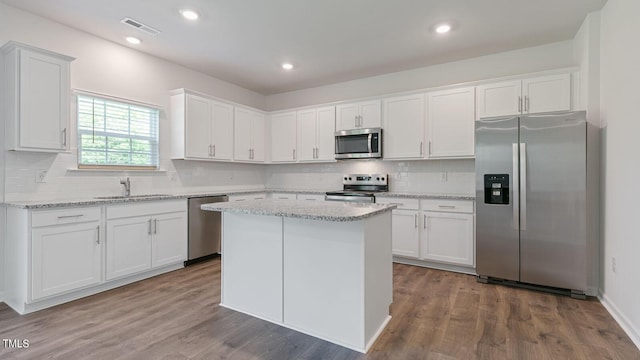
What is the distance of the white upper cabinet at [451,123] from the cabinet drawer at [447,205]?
0.61 metres

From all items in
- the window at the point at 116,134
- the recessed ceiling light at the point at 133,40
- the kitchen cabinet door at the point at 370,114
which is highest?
the recessed ceiling light at the point at 133,40

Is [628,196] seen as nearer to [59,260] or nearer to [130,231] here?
[130,231]

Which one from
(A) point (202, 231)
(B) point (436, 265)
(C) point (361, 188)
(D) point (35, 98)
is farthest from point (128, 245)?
(B) point (436, 265)

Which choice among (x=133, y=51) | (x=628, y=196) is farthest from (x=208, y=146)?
(x=628, y=196)

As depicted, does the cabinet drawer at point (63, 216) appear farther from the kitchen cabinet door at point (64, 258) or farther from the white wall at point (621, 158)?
the white wall at point (621, 158)

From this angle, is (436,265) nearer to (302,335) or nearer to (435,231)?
(435,231)

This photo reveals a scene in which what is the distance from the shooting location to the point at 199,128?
4.26 meters

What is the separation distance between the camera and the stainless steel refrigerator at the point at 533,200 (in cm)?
288

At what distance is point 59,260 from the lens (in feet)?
8.83

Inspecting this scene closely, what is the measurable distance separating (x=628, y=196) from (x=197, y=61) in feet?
15.3

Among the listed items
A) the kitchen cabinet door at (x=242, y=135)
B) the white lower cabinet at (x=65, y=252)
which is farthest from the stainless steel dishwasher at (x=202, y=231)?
the white lower cabinet at (x=65, y=252)

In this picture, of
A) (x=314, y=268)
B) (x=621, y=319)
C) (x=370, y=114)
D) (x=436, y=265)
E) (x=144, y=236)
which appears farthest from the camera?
(x=370, y=114)

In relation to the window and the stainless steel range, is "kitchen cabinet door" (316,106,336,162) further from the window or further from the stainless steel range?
the window

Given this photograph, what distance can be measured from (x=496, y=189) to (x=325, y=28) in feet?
7.96
